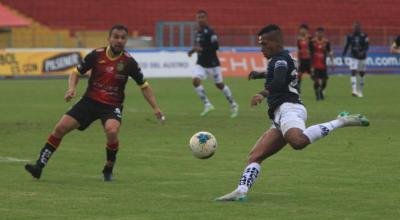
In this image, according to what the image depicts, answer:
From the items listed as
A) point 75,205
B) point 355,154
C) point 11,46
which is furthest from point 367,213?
point 11,46

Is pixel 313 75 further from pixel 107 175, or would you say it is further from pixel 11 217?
pixel 11 217

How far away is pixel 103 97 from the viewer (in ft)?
44.2

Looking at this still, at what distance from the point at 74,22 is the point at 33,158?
4004 cm

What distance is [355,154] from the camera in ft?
54.1

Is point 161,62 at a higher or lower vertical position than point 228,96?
lower

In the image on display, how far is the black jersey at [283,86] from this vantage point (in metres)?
11.2

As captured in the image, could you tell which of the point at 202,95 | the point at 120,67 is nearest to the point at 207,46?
the point at 202,95

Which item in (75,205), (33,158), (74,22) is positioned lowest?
(74,22)

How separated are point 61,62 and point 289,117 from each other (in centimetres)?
3409

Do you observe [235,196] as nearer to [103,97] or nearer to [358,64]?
[103,97]

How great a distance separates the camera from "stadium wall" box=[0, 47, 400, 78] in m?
43.8

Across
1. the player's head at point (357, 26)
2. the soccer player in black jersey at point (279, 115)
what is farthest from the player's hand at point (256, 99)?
the player's head at point (357, 26)

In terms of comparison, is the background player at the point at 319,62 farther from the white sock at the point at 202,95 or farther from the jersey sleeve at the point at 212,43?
the jersey sleeve at the point at 212,43

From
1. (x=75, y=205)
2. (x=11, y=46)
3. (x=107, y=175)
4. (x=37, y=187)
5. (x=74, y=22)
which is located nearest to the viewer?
(x=75, y=205)
